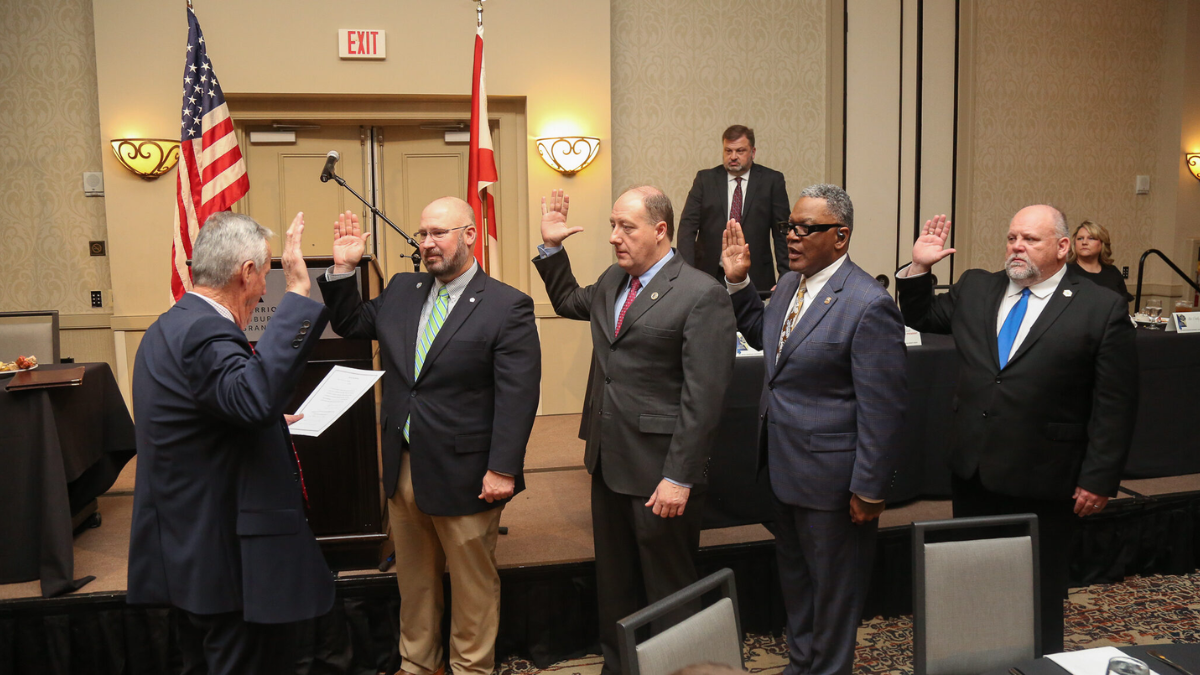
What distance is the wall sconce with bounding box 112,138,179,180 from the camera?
5.39 meters

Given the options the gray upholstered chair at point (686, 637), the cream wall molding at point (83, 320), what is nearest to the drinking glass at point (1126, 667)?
the gray upholstered chair at point (686, 637)

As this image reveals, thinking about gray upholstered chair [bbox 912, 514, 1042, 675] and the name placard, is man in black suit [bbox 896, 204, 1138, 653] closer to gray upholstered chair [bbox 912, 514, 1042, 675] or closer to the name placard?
gray upholstered chair [bbox 912, 514, 1042, 675]

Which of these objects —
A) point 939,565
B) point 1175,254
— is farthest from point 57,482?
point 1175,254

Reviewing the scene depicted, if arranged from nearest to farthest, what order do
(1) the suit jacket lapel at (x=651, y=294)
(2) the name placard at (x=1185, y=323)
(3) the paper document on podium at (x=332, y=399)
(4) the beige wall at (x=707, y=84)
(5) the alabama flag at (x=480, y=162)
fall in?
(3) the paper document on podium at (x=332, y=399), (1) the suit jacket lapel at (x=651, y=294), (2) the name placard at (x=1185, y=323), (5) the alabama flag at (x=480, y=162), (4) the beige wall at (x=707, y=84)

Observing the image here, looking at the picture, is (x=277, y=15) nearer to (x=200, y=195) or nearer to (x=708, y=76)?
(x=200, y=195)

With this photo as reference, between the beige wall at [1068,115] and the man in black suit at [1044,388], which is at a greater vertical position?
the beige wall at [1068,115]

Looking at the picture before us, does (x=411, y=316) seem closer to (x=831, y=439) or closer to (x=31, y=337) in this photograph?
(x=831, y=439)

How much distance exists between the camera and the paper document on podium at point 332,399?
2.25m

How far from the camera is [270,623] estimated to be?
Result: 6.53 feet

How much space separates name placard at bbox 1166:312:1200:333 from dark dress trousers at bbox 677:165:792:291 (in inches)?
85.1

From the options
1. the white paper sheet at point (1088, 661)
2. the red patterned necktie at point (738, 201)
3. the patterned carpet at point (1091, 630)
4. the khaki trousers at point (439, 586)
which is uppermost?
the red patterned necktie at point (738, 201)

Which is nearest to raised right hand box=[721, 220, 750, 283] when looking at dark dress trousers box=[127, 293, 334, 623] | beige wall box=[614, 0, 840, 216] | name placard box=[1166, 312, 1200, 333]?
dark dress trousers box=[127, 293, 334, 623]

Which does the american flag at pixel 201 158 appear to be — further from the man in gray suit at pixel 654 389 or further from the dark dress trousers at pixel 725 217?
the dark dress trousers at pixel 725 217

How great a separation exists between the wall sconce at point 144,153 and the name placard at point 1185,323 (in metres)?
6.00
